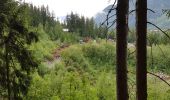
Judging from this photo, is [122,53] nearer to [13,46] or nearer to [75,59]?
[13,46]

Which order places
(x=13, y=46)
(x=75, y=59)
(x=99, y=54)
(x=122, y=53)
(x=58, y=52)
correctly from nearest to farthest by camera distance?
(x=122, y=53) → (x=13, y=46) → (x=75, y=59) → (x=58, y=52) → (x=99, y=54)

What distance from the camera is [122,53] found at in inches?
246

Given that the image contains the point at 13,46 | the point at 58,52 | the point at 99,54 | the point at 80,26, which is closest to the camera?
the point at 13,46

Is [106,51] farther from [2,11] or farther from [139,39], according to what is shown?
[139,39]

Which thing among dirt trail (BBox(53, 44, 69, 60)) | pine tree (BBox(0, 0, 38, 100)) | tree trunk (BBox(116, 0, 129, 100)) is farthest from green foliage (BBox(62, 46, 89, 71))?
tree trunk (BBox(116, 0, 129, 100))

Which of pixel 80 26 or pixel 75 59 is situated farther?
pixel 80 26

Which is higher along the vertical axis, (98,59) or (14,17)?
(14,17)

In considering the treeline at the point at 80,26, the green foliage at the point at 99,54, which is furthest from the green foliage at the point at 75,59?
the treeline at the point at 80,26

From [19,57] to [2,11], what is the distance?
6.33 ft

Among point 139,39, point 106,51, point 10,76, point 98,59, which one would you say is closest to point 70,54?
point 98,59

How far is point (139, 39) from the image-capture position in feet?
20.6

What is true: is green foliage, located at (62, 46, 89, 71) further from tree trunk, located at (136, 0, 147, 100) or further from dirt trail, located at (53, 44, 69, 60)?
tree trunk, located at (136, 0, 147, 100)

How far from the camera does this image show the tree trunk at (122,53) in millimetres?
6191

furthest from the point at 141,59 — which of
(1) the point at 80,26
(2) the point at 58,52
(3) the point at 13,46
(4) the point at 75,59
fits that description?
(1) the point at 80,26
